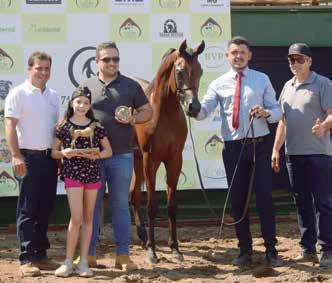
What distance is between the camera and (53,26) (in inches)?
319

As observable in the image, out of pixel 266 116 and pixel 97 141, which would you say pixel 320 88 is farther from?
pixel 97 141

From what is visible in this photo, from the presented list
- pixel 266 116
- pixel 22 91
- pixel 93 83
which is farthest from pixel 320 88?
pixel 22 91

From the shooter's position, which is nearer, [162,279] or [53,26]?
[162,279]

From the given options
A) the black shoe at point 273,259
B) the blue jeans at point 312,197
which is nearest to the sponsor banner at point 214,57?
the blue jeans at point 312,197

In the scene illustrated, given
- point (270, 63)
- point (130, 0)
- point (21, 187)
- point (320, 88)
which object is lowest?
point (21, 187)

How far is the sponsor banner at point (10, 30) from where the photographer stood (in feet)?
26.2

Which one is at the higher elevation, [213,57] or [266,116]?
[213,57]

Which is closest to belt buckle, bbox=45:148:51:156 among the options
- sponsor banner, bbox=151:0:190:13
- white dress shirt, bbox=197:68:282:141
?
white dress shirt, bbox=197:68:282:141

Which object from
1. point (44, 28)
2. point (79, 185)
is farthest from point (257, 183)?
point (44, 28)

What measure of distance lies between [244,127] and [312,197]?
39.4 inches

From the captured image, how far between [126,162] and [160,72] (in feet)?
4.17

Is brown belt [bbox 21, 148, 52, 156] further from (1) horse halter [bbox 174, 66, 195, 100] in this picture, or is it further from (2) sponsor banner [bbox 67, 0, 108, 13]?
(2) sponsor banner [bbox 67, 0, 108, 13]

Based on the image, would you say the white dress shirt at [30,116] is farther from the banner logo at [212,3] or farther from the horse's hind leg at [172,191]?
the banner logo at [212,3]

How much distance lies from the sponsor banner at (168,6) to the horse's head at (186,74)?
203 centimetres
